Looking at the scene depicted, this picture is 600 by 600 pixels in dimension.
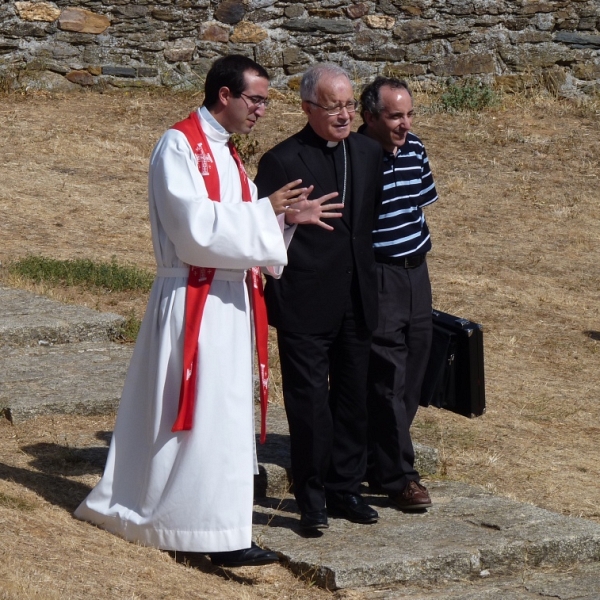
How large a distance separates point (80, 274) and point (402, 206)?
3655 millimetres

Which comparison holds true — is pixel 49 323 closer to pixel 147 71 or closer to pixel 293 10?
pixel 147 71

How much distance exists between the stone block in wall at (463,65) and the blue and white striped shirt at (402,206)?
7964 millimetres

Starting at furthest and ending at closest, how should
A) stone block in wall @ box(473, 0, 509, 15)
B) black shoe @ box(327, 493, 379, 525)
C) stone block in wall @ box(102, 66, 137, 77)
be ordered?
stone block in wall @ box(473, 0, 509, 15), stone block in wall @ box(102, 66, 137, 77), black shoe @ box(327, 493, 379, 525)

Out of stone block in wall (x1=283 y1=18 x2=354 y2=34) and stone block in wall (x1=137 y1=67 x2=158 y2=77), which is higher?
stone block in wall (x1=283 y1=18 x2=354 y2=34)

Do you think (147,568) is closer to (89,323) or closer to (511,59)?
(89,323)

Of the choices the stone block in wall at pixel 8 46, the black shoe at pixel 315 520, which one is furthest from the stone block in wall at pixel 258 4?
→ the black shoe at pixel 315 520

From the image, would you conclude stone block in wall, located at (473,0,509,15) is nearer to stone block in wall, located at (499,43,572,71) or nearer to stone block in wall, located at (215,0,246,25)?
stone block in wall, located at (499,43,572,71)

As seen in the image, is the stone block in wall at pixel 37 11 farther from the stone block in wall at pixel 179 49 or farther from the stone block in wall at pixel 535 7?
the stone block in wall at pixel 535 7

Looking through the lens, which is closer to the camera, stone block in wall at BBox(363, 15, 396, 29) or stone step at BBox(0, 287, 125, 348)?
stone step at BBox(0, 287, 125, 348)

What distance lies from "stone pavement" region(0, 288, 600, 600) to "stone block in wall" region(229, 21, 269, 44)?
282 inches

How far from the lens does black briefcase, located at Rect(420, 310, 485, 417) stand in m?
4.89

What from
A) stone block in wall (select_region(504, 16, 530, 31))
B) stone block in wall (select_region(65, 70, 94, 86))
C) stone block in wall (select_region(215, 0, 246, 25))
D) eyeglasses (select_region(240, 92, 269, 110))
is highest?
stone block in wall (select_region(504, 16, 530, 31))

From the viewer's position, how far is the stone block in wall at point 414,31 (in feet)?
40.6

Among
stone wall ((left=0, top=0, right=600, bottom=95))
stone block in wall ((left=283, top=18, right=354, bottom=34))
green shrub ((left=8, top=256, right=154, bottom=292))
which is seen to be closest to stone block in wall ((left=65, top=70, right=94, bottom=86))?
stone wall ((left=0, top=0, right=600, bottom=95))
